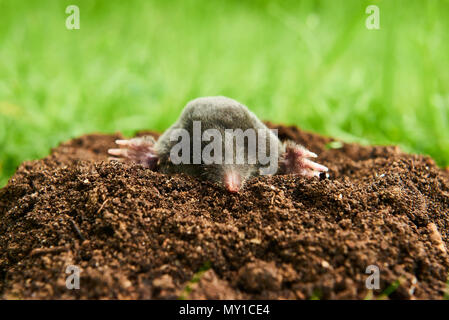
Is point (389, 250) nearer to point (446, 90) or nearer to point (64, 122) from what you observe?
point (446, 90)

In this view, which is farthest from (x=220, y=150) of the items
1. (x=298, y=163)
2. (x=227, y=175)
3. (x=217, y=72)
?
(x=217, y=72)

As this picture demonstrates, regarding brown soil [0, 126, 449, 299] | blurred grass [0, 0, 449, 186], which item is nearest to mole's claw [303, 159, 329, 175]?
brown soil [0, 126, 449, 299]

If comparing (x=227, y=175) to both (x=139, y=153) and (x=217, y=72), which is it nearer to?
(x=139, y=153)

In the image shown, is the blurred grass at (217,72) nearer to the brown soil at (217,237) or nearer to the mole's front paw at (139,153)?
the mole's front paw at (139,153)

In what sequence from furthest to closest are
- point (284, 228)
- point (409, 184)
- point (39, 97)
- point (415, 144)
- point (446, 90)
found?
point (39, 97)
point (446, 90)
point (415, 144)
point (409, 184)
point (284, 228)

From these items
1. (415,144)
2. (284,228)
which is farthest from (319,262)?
(415,144)

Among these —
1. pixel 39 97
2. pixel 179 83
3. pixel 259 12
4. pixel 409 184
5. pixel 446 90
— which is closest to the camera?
pixel 409 184
